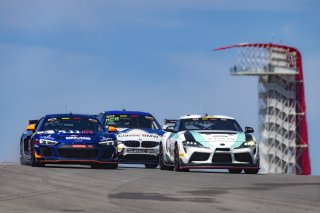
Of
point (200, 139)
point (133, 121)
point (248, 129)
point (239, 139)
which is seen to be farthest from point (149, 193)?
point (133, 121)

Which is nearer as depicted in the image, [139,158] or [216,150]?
[216,150]

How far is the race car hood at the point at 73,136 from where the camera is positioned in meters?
23.3

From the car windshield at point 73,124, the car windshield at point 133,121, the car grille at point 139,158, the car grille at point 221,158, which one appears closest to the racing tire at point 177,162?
the car grille at point 221,158

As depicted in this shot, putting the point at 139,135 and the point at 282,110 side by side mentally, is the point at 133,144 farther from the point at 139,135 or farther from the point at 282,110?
the point at 282,110

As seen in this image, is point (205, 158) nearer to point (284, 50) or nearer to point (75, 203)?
point (75, 203)

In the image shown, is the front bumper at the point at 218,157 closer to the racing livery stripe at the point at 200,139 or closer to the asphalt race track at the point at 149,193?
the racing livery stripe at the point at 200,139

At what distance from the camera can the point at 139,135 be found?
27.5m

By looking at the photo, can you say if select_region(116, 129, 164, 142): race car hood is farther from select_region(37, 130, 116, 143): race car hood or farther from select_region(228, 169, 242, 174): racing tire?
select_region(37, 130, 116, 143): race car hood

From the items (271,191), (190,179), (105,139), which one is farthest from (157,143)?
(271,191)

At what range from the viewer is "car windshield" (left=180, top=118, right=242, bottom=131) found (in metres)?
24.2

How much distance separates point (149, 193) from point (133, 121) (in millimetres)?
13243

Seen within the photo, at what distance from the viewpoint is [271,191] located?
A: 16047 millimetres

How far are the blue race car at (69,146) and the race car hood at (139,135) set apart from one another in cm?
317

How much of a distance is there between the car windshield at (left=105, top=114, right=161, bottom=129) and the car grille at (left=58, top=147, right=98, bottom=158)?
4776mm
